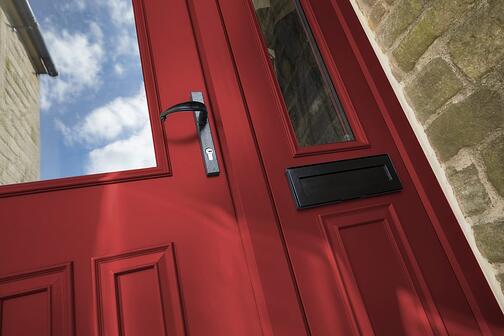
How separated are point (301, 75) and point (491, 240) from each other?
94cm

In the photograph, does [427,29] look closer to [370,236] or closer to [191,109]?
[370,236]

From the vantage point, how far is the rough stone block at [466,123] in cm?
102

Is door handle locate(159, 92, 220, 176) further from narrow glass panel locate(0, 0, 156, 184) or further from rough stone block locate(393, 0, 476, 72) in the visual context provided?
rough stone block locate(393, 0, 476, 72)

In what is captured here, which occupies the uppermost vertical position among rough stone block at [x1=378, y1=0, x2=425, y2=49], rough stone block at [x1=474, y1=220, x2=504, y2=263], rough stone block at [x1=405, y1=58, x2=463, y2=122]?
rough stone block at [x1=378, y1=0, x2=425, y2=49]

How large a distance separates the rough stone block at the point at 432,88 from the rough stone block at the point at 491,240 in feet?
1.46

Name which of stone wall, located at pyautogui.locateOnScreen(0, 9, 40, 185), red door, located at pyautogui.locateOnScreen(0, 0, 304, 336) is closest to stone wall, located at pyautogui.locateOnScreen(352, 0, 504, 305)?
red door, located at pyautogui.locateOnScreen(0, 0, 304, 336)

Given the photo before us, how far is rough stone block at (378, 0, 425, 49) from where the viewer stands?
1.24 meters

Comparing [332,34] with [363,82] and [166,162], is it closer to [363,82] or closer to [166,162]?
[363,82]

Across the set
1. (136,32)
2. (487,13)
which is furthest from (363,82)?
(136,32)

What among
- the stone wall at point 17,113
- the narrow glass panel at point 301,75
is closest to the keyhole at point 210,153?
the narrow glass panel at point 301,75

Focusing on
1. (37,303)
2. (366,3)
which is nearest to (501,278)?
(366,3)

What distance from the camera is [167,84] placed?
3.96 feet

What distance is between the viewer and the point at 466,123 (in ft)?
3.60

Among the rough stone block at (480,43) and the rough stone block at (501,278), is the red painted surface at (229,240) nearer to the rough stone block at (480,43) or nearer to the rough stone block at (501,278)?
the rough stone block at (501,278)
